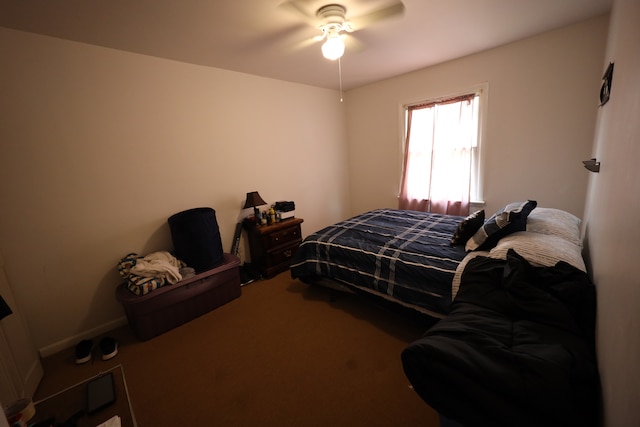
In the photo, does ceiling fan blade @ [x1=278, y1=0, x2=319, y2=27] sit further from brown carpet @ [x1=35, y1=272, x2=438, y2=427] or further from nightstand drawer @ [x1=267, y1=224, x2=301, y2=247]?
brown carpet @ [x1=35, y1=272, x2=438, y2=427]

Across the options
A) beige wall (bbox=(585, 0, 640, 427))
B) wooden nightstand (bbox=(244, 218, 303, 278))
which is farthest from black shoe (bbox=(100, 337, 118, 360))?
Result: beige wall (bbox=(585, 0, 640, 427))

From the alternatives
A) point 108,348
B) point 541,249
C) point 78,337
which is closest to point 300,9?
point 541,249

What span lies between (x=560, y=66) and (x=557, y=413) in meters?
3.11

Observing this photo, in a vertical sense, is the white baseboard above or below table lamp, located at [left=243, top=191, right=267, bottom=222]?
below

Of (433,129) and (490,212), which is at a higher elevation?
(433,129)

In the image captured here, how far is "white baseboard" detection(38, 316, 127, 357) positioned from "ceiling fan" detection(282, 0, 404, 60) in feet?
9.77

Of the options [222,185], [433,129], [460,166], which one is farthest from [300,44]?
[460,166]

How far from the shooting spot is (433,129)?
3395 millimetres

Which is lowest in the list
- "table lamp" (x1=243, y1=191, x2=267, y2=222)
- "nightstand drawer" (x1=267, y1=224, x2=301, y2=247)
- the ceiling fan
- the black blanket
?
"nightstand drawer" (x1=267, y1=224, x2=301, y2=247)

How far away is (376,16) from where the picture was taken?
77.5 inches

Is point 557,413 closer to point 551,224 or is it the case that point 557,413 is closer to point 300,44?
point 551,224

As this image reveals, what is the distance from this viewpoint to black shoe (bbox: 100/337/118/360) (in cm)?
197

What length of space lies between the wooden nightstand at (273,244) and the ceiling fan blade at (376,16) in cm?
212

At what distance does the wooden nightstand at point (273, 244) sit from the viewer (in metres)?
3.04
